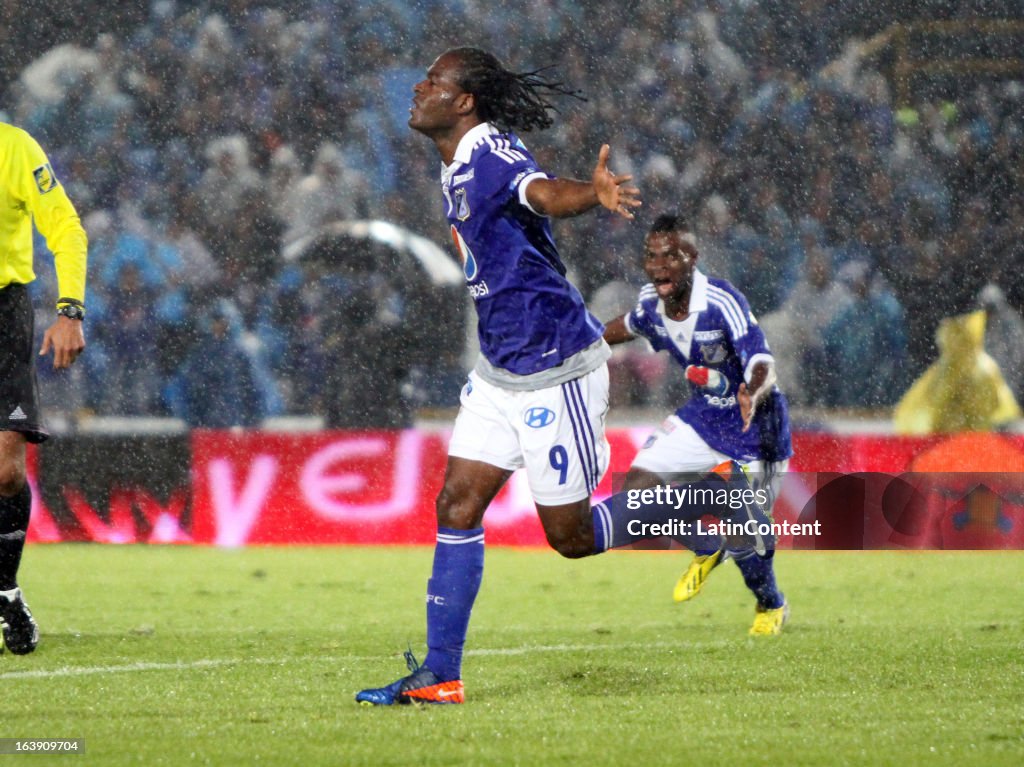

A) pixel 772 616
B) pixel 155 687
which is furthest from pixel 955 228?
pixel 155 687

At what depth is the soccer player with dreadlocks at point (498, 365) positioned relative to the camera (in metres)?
4.68

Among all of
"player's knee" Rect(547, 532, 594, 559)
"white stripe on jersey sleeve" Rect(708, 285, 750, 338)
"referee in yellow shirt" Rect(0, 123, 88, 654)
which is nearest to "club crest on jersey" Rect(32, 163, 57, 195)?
"referee in yellow shirt" Rect(0, 123, 88, 654)

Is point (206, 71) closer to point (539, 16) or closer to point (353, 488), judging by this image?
point (539, 16)

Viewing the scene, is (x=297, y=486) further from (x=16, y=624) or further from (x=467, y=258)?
(x=467, y=258)

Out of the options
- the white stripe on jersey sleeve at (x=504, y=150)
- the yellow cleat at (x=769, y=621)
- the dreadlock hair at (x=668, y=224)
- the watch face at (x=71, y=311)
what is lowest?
the yellow cleat at (x=769, y=621)

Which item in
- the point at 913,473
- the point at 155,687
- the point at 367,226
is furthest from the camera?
the point at 367,226

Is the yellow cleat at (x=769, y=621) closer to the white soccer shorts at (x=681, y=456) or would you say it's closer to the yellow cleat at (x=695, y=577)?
the yellow cleat at (x=695, y=577)

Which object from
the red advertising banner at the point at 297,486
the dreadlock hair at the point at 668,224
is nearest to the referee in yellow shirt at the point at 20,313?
the dreadlock hair at the point at 668,224

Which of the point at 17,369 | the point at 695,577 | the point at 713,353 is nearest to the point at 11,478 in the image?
the point at 17,369

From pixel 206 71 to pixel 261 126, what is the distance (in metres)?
0.85

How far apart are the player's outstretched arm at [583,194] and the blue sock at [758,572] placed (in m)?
2.56

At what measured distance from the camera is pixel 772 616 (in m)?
6.77

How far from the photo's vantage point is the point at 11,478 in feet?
19.0

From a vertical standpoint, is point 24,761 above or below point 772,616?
above
